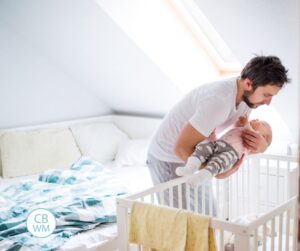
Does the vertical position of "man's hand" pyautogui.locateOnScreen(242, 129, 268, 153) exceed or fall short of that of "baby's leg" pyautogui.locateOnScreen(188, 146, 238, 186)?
it exceeds it

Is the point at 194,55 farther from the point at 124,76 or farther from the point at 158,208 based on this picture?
the point at 158,208

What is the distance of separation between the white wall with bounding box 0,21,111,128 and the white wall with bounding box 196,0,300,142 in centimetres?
174

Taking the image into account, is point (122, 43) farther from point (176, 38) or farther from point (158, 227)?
point (158, 227)

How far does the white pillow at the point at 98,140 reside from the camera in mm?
3484

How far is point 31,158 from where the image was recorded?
10.5 ft

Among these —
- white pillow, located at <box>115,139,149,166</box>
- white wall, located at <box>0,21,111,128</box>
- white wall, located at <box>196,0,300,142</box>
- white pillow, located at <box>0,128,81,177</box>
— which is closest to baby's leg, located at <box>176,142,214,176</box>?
white wall, located at <box>196,0,300,142</box>

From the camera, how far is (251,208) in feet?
7.63

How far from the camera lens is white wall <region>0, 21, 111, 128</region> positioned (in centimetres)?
321

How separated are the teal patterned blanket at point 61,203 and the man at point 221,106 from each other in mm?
603

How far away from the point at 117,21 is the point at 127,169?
122cm

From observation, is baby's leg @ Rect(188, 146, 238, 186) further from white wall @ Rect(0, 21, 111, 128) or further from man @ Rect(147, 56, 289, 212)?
white wall @ Rect(0, 21, 111, 128)

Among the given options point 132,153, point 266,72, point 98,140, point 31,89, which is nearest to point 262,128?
point 266,72

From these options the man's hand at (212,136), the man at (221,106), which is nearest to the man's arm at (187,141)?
the man at (221,106)

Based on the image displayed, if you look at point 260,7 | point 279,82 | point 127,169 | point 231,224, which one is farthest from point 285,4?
point 127,169
